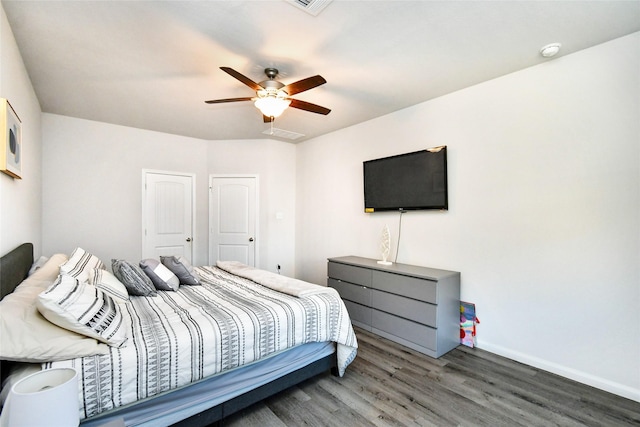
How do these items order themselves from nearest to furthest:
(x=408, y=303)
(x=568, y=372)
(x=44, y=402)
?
1. (x=44, y=402)
2. (x=568, y=372)
3. (x=408, y=303)

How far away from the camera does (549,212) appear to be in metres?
2.57

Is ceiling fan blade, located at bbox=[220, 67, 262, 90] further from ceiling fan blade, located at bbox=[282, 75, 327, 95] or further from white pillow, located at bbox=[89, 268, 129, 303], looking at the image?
white pillow, located at bbox=[89, 268, 129, 303]

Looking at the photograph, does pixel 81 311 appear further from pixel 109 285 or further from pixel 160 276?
pixel 160 276

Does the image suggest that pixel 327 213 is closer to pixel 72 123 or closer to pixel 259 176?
pixel 259 176

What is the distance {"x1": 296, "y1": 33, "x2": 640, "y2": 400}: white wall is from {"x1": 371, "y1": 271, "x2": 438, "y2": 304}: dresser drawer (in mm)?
515

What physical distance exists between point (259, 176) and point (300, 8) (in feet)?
11.3

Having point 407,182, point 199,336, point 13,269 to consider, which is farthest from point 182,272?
point 407,182

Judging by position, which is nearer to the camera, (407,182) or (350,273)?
(407,182)

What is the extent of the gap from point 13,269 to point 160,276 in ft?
3.28

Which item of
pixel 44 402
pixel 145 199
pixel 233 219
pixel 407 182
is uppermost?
pixel 407 182

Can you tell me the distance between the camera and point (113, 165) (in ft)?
13.9

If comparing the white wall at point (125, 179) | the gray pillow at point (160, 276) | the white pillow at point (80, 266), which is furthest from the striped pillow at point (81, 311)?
the white wall at point (125, 179)

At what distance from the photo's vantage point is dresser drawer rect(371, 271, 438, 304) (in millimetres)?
2846

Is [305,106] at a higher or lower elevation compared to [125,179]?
higher
